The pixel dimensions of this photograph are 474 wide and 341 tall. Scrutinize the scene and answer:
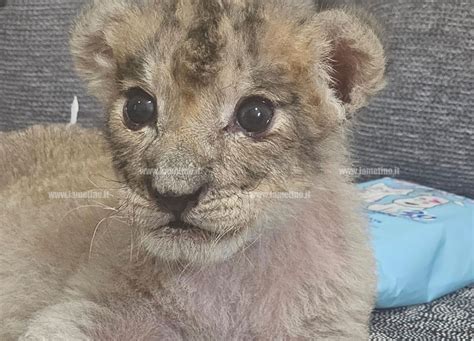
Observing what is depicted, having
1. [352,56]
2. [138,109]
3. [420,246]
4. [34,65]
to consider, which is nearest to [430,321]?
[420,246]

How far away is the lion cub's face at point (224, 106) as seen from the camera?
75 centimetres

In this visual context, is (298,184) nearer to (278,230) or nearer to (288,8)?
(278,230)

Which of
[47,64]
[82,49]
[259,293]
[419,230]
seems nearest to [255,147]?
[259,293]

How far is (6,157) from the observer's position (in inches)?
55.7

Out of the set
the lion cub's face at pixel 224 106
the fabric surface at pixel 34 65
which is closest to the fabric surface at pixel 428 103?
the fabric surface at pixel 34 65

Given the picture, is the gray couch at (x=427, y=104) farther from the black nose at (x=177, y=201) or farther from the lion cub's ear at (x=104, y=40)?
the black nose at (x=177, y=201)

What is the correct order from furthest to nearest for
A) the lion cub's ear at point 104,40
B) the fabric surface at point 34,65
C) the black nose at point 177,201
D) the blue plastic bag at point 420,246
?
1. the fabric surface at point 34,65
2. the blue plastic bag at point 420,246
3. the lion cub's ear at point 104,40
4. the black nose at point 177,201

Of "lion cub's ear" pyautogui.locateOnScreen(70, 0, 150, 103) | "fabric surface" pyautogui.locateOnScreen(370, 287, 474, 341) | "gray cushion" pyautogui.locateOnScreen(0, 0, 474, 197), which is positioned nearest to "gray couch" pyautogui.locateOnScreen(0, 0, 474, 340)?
"gray cushion" pyautogui.locateOnScreen(0, 0, 474, 197)

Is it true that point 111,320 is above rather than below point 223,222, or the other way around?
below

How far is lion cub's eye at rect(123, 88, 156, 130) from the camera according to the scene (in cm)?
80

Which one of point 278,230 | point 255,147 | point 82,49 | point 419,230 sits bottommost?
point 419,230

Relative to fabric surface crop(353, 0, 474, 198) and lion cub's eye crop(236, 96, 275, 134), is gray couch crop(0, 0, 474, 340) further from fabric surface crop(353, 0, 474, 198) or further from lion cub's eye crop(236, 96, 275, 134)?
lion cub's eye crop(236, 96, 275, 134)

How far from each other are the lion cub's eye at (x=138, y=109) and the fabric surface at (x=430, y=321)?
55 cm

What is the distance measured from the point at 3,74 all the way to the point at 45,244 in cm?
111
